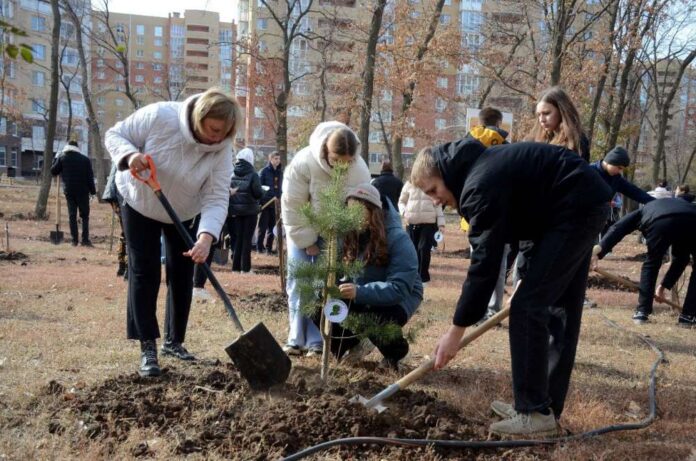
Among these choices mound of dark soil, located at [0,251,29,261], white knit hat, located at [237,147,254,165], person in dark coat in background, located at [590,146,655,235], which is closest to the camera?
person in dark coat in background, located at [590,146,655,235]

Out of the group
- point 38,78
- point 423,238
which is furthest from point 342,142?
point 38,78

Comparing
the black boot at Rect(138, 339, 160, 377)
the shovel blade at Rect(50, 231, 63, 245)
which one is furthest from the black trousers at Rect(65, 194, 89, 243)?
the black boot at Rect(138, 339, 160, 377)

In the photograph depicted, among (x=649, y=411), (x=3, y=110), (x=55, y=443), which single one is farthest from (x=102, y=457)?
(x=3, y=110)

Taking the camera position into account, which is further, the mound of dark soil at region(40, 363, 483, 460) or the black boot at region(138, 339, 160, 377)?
the black boot at region(138, 339, 160, 377)

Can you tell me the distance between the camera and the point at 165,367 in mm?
4117

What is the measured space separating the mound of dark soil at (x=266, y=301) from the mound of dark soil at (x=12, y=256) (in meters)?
4.66

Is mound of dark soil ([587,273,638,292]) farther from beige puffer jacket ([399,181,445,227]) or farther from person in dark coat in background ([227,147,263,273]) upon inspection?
person in dark coat in background ([227,147,263,273])

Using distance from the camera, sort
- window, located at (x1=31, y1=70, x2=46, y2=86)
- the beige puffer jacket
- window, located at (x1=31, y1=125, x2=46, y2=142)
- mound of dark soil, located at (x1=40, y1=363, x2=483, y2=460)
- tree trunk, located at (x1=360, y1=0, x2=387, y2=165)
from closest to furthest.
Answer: mound of dark soil, located at (x1=40, y1=363, x2=483, y2=460) < the beige puffer jacket < tree trunk, located at (x1=360, y1=0, x2=387, y2=165) < window, located at (x1=31, y1=125, x2=46, y2=142) < window, located at (x1=31, y1=70, x2=46, y2=86)

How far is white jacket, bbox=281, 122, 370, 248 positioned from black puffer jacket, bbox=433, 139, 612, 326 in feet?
4.34

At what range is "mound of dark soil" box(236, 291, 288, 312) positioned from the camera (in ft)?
21.4

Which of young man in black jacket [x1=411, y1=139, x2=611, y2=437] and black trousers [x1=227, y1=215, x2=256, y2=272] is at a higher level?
young man in black jacket [x1=411, y1=139, x2=611, y2=437]

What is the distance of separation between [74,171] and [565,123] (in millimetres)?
9700

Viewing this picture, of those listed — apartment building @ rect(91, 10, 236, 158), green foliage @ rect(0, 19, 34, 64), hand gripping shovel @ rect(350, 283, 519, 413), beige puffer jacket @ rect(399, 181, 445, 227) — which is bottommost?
hand gripping shovel @ rect(350, 283, 519, 413)

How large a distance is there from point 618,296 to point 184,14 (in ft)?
329
